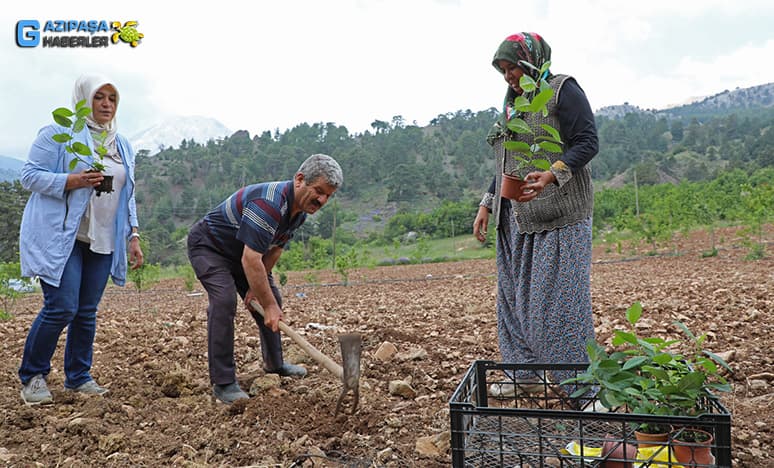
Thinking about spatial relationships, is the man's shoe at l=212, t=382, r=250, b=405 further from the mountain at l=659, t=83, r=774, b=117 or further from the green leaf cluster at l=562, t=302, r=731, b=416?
the mountain at l=659, t=83, r=774, b=117

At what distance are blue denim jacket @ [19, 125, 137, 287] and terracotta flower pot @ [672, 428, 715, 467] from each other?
8.26ft

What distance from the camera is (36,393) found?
265cm

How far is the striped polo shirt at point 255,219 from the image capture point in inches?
101

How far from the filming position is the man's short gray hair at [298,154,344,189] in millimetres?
2535

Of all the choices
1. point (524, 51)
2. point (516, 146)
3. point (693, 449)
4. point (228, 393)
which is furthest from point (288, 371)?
point (693, 449)

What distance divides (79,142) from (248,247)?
0.89m

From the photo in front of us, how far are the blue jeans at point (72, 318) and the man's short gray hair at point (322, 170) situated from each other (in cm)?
117

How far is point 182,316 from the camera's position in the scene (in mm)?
5645

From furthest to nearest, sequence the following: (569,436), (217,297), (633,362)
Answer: (217,297)
(633,362)
(569,436)

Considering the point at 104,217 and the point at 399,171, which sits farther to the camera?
the point at 399,171

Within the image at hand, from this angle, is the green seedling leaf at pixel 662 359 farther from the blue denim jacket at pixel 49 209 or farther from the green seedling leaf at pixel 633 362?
the blue denim jacket at pixel 49 209

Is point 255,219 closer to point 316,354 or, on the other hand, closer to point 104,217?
point 316,354

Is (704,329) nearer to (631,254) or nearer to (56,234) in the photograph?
(56,234)

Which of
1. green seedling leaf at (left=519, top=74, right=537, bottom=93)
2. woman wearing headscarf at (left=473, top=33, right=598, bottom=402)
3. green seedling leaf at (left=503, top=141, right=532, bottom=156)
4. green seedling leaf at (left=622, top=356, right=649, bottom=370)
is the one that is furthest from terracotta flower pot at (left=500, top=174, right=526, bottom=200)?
green seedling leaf at (left=622, top=356, right=649, bottom=370)
